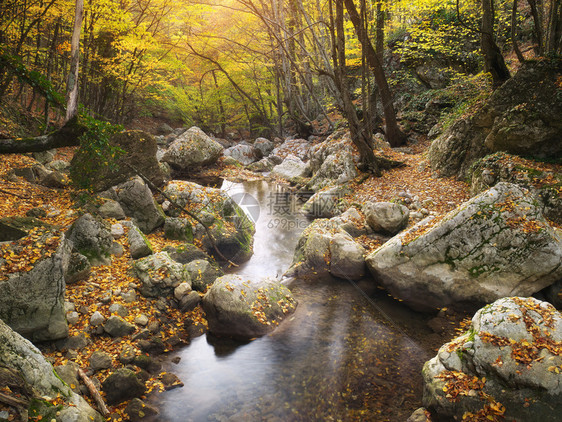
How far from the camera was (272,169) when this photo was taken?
69.9 feet

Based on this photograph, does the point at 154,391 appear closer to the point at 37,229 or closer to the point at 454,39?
the point at 37,229

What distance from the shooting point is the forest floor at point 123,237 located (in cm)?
536

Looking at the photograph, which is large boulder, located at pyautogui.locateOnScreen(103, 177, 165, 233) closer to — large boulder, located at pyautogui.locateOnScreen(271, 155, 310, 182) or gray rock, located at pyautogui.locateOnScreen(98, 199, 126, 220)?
gray rock, located at pyautogui.locateOnScreen(98, 199, 126, 220)

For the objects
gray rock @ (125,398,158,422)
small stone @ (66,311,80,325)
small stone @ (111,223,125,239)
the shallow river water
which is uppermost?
small stone @ (111,223,125,239)

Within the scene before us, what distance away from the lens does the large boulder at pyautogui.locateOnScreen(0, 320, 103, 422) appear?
3.32 meters

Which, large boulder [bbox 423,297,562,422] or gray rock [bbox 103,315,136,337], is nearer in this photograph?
large boulder [bbox 423,297,562,422]

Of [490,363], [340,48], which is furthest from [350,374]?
[340,48]

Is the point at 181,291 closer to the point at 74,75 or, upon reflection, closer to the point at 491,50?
the point at 74,75

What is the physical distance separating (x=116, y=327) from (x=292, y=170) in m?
14.8

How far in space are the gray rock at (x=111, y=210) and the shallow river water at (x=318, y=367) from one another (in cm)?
441

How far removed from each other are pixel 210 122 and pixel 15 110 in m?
15.7

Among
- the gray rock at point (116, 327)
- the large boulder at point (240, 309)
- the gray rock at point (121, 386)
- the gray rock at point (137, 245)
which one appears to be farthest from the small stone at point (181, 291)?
the gray rock at point (121, 386)

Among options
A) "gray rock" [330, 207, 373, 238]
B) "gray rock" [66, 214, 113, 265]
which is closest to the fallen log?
"gray rock" [66, 214, 113, 265]

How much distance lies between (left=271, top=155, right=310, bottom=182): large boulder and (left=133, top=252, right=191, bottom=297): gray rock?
1153 centimetres
